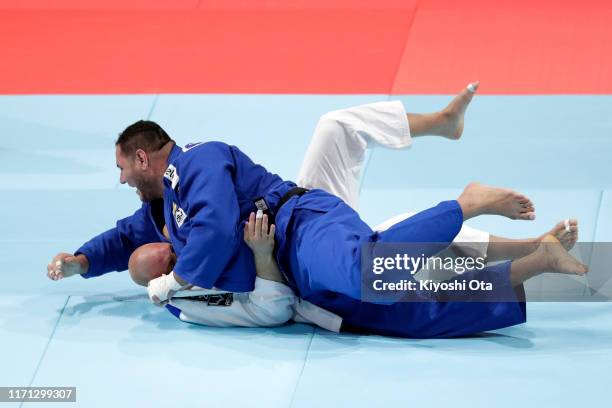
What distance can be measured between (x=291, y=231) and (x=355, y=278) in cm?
51

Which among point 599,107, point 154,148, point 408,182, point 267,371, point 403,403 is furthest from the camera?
point 599,107

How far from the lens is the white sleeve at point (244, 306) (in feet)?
16.7

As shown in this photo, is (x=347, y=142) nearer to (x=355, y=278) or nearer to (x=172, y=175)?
(x=172, y=175)

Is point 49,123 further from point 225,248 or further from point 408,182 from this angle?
point 225,248

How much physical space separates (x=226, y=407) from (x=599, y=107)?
374cm

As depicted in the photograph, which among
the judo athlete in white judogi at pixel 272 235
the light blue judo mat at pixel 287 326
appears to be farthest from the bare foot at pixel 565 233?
the light blue judo mat at pixel 287 326

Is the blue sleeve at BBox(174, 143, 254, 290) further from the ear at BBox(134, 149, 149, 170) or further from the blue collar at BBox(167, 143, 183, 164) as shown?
the ear at BBox(134, 149, 149, 170)

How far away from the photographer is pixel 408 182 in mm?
6602

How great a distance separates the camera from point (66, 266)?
5484 mm

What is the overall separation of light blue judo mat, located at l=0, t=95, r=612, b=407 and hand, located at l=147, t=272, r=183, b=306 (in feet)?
0.56

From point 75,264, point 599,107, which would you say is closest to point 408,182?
point 599,107

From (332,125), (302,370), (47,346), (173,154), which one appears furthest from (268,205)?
(47,346)

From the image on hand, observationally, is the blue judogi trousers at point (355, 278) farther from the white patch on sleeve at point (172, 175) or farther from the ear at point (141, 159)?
the ear at point (141, 159)

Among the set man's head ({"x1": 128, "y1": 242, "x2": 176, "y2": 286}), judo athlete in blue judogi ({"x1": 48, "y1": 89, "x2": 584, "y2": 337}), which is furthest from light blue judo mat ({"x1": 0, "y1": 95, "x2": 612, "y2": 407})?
man's head ({"x1": 128, "y1": 242, "x2": 176, "y2": 286})
